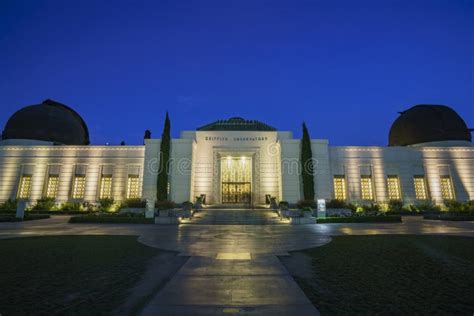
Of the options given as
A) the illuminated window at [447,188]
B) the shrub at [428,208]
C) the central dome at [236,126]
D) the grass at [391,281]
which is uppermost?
the central dome at [236,126]

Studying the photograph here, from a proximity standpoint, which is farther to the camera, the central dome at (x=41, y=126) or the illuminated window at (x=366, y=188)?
the central dome at (x=41, y=126)

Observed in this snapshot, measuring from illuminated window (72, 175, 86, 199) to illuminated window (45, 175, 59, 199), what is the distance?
212 cm

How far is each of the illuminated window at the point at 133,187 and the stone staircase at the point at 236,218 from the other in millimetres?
9969

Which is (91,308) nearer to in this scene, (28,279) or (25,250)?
(28,279)

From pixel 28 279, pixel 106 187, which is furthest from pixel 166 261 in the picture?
pixel 106 187

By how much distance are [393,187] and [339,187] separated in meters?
6.61

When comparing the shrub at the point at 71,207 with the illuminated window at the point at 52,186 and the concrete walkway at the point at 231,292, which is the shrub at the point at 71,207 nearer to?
the illuminated window at the point at 52,186

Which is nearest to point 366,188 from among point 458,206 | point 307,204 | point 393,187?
point 393,187

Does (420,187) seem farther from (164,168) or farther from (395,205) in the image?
(164,168)

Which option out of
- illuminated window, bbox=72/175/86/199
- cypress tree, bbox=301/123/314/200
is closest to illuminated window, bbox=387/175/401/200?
cypress tree, bbox=301/123/314/200

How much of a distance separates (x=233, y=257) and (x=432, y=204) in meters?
30.2

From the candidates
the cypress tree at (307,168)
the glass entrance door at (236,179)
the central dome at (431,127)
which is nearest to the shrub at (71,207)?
the glass entrance door at (236,179)

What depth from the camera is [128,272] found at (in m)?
5.25

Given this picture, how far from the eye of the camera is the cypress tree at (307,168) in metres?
24.8
